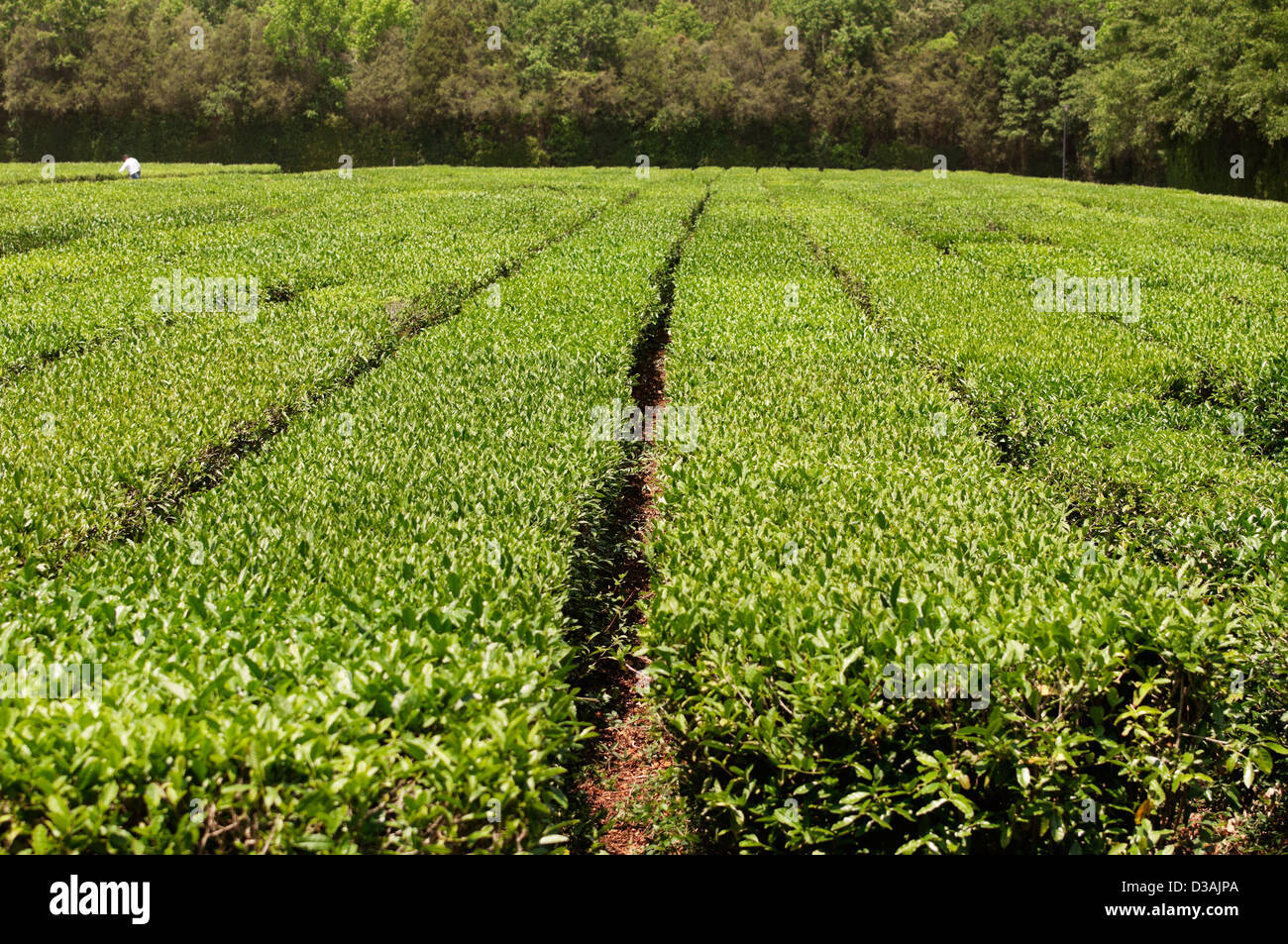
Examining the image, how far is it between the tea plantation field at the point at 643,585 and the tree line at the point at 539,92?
63875 millimetres

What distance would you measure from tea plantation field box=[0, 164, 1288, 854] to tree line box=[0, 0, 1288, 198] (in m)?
63.9

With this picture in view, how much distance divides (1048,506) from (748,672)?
10.7 feet

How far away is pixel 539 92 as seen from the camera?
69812 millimetres

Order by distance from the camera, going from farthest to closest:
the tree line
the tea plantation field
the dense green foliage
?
the tree line < the tea plantation field < the dense green foliage

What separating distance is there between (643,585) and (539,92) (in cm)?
7008

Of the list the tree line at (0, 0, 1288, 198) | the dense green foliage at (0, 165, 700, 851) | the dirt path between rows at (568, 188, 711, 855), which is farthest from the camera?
the tree line at (0, 0, 1288, 198)

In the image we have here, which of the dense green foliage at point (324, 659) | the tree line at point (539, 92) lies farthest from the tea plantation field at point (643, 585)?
the tree line at point (539, 92)

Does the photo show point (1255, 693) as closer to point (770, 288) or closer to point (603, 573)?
point (603, 573)

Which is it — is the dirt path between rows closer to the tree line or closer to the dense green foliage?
the dense green foliage

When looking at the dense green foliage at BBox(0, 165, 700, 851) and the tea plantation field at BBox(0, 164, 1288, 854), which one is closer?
the dense green foliage at BBox(0, 165, 700, 851)

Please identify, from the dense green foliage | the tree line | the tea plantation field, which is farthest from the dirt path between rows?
the tree line

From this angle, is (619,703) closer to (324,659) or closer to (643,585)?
(643,585)

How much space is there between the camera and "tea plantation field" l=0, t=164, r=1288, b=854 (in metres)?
3.16

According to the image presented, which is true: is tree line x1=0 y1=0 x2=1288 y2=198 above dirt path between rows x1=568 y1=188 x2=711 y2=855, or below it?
above
